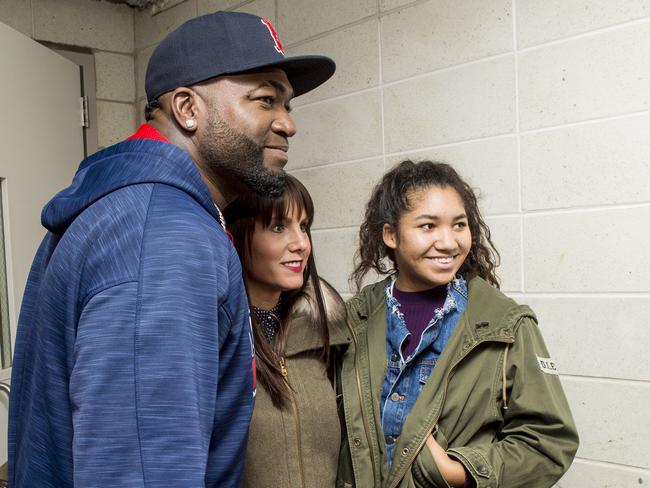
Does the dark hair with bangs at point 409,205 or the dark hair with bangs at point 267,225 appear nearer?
the dark hair with bangs at point 267,225

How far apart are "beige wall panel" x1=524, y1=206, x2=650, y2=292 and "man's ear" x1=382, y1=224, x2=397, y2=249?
55 cm

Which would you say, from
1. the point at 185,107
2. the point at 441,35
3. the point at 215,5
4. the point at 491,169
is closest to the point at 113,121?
the point at 215,5

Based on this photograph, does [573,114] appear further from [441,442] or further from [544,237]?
[441,442]

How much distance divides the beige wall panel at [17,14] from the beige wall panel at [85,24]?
3 cm

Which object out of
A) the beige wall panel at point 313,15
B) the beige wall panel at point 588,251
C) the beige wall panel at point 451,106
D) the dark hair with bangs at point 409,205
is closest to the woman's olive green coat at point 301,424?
the dark hair with bangs at point 409,205

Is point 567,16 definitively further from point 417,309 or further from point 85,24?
point 85,24

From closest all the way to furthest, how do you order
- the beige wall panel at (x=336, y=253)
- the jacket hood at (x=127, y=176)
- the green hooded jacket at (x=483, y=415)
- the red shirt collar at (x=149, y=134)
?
1. the jacket hood at (x=127, y=176)
2. the red shirt collar at (x=149, y=134)
3. the green hooded jacket at (x=483, y=415)
4. the beige wall panel at (x=336, y=253)

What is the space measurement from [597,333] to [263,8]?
1.81 meters

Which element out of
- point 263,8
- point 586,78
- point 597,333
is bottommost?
point 597,333

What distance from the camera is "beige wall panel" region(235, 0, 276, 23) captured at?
8.92 ft

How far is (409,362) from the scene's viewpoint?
143 cm

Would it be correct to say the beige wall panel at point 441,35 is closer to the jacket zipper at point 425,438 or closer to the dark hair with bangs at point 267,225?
the dark hair with bangs at point 267,225

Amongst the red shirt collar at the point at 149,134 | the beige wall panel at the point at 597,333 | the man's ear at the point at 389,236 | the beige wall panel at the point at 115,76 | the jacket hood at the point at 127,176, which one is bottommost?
the beige wall panel at the point at 597,333

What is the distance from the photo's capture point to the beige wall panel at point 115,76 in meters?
3.15
